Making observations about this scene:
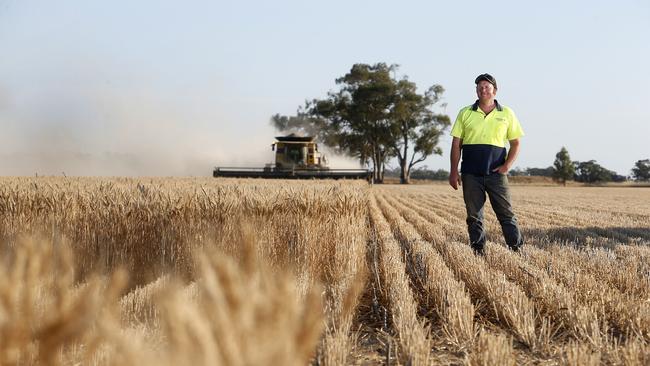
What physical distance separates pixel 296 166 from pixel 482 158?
23.7 m

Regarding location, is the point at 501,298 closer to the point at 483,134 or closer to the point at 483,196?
the point at 483,196

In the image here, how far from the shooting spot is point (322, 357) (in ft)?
8.91

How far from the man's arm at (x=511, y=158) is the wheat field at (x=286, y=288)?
0.89 m

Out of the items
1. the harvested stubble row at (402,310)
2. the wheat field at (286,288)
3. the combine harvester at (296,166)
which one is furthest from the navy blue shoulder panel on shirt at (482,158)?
the combine harvester at (296,166)

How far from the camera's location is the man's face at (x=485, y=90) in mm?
6125

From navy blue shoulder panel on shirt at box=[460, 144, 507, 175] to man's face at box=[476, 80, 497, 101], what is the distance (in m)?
0.53

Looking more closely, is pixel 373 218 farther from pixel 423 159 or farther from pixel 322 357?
pixel 423 159

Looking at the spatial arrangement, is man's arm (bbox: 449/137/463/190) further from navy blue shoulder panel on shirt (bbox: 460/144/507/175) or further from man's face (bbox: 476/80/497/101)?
man's face (bbox: 476/80/497/101)

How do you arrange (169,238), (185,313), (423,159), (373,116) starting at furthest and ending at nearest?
1. (423,159)
2. (373,116)
3. (169,238)
4. (185,313)

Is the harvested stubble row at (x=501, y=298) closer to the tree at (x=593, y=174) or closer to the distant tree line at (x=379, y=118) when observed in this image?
the distant tree line at (x=379, y=118)

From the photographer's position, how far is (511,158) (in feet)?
21.0

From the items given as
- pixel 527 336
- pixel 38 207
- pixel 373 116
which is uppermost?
pixel 373 116

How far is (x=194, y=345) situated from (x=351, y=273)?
4.01 m

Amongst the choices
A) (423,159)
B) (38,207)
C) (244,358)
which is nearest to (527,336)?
(244,358)
